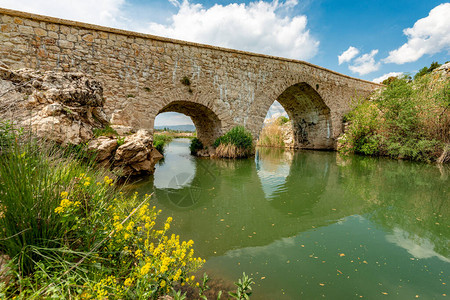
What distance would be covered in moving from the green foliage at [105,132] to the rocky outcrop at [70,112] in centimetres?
10

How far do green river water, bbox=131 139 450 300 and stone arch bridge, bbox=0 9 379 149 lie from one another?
14.2ft

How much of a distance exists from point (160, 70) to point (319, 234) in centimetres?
795

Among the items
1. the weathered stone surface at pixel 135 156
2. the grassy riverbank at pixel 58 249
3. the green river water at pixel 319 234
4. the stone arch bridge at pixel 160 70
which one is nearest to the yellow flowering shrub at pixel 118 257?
the grassy riverbank at pixel 58 249

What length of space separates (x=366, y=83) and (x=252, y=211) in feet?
56.8

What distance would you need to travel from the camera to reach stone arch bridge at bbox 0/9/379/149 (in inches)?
256

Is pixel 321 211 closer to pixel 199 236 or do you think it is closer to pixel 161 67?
pixel 199 236

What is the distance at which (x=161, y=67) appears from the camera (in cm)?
814

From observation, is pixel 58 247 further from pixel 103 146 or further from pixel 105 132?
pixel 105 132

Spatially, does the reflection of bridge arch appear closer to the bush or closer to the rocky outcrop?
the rocky outcrop

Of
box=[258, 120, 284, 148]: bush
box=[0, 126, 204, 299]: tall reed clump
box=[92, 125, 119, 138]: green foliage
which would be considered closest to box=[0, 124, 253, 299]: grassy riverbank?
box=[0, 126, 204, 299]: tall reed clump

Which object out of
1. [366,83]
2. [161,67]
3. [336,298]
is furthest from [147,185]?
[366,83]

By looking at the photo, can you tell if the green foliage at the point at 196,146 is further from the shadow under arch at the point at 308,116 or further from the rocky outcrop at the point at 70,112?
the rocky outcrop at the point at 70,112

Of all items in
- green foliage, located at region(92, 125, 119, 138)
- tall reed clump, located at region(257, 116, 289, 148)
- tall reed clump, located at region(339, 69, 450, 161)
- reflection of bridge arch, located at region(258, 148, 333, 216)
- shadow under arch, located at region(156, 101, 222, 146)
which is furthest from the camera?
tall reed clump, located at region(257, 116, 289, 148)

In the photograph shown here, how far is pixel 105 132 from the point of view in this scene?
474 centimetres
